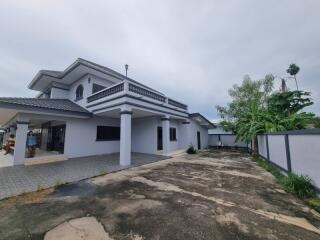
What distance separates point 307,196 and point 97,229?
18.7 feet

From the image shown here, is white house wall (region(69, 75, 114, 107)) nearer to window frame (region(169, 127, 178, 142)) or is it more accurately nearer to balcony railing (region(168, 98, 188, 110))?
balcony railing (region(168, 98, 188, 110))

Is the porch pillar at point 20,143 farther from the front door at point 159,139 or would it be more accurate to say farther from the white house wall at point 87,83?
the front door at point 159,139

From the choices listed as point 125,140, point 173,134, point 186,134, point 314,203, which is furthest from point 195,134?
point 314,203

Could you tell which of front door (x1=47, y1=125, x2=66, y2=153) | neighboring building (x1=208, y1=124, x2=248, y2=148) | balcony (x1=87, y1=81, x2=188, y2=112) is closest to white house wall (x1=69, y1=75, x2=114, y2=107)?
balcony (x1=87, y1=81, x2=188, y2=112)

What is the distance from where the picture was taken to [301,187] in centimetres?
461

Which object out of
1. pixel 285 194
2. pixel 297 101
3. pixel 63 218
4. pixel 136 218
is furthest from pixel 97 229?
pixel 297 101

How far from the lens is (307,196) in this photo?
172 inches

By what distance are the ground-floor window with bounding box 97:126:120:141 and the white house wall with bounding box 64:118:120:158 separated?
0.32 meters

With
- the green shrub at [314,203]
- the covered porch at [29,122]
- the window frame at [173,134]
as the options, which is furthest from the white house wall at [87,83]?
the green shrub at [314,203]

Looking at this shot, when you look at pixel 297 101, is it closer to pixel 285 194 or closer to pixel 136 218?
pixel 285 194

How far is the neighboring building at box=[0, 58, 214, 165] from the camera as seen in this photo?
870 cm

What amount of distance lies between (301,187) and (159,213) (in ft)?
14.8

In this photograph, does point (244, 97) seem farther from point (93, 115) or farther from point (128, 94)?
point (93, 115)

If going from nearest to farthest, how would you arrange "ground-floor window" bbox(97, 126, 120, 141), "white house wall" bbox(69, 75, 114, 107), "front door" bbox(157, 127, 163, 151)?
"white house wall" bbox(69, 75, 114, 107) → "ground-floor window" bbox(97, 126, 120, 141) → "front door" bbox(157, 127, 163, 151)
